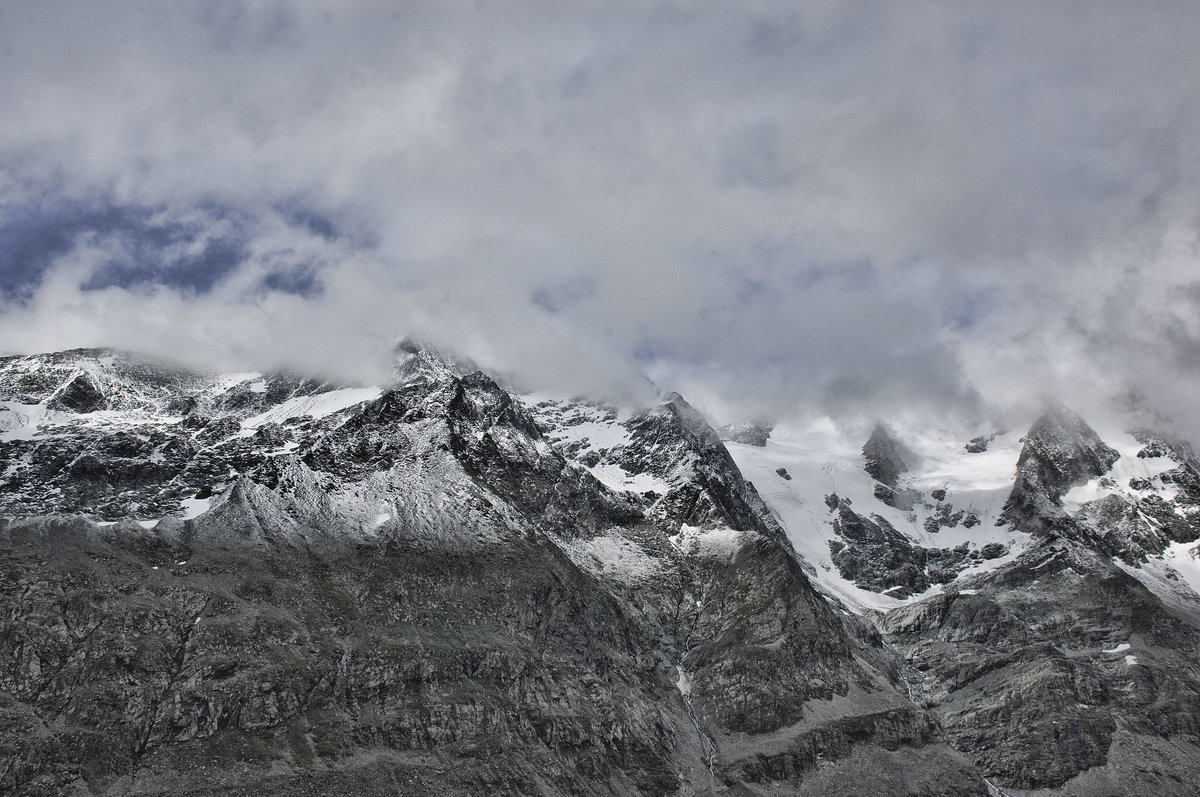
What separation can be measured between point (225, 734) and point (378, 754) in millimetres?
23437

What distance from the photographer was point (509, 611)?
199 m

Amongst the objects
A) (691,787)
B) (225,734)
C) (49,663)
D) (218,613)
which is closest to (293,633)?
(218,613)

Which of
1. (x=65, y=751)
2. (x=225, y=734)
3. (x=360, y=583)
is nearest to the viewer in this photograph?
(x=65, y=751)

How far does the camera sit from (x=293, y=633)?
171 meters

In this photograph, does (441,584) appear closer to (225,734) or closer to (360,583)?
(360,583)

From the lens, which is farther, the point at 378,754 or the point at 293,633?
the point at 293,633

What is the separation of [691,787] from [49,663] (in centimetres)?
10864

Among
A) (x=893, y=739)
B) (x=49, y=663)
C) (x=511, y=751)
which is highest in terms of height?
(x=49, y=663)

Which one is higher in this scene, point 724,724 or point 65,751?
point 65,751

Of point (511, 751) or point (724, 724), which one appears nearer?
point (511, 751)

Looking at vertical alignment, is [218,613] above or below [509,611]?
above

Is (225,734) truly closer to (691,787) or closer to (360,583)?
(360,583)

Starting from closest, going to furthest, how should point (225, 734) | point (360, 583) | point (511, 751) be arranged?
point (225, 734) < point (511, 751) < point (360, 583)

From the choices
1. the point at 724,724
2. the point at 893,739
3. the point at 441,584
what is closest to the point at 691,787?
the point at 724,724
